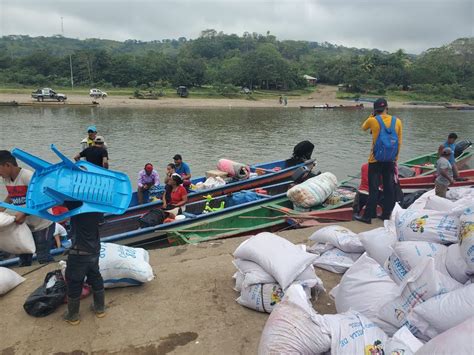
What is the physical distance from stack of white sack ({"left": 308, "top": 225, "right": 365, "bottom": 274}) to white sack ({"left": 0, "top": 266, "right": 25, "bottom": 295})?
A: 9.92 feet

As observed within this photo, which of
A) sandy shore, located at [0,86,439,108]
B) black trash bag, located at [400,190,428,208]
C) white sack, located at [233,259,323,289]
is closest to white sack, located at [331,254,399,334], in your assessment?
white sack, located at [233,259,323,289]

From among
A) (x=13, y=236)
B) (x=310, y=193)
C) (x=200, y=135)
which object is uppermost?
(x=13, y=236)

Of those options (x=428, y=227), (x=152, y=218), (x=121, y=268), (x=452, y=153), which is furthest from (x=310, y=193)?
(x=121, y=268)

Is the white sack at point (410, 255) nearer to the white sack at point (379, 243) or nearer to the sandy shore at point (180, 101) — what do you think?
the white sack at point (379, 243)

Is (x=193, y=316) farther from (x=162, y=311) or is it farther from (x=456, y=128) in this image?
(x=456, y=128)

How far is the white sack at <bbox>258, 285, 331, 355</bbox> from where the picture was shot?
2.47 m

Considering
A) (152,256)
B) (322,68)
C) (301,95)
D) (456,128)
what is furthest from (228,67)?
(152,256)

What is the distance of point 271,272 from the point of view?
3.41 metres

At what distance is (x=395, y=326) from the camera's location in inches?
108

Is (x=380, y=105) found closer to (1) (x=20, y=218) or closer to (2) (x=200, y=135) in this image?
(1) (x=20, y=218)

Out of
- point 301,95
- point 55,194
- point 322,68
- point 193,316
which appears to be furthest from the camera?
point 322,68

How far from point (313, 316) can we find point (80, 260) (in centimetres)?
180

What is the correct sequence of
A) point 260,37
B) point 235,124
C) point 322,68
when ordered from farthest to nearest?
point 260,37, point 322,68, point 235,124

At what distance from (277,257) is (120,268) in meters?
1.42
